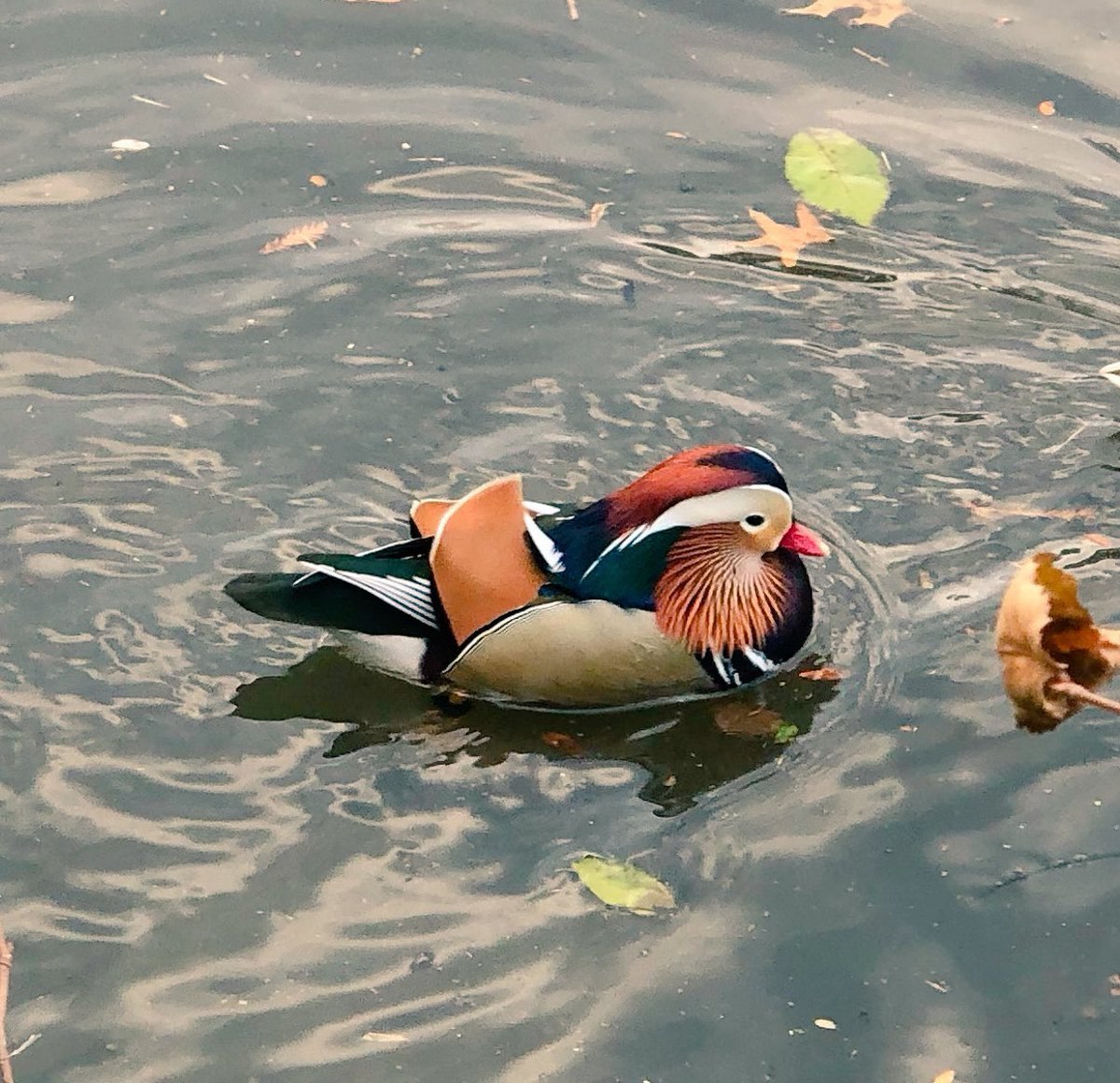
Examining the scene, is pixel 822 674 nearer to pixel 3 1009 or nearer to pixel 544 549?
pixel 544 549

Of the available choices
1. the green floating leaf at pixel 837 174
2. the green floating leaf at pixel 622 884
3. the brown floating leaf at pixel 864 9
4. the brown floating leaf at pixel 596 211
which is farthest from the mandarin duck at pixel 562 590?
the brown floating leaf at pixel 864 9

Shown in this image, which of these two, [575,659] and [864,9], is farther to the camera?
[864,9]

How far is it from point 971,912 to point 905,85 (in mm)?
4232

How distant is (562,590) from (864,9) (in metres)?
4.10

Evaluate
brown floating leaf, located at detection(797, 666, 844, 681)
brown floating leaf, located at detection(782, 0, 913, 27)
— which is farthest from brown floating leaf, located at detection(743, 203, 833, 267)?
brown floating leaf, located at detection(797, 666, 844, 681)

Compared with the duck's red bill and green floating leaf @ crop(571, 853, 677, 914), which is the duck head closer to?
the duck's red bill

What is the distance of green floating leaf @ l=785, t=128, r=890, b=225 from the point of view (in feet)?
22.0

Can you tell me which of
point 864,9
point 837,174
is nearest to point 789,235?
point 837,174

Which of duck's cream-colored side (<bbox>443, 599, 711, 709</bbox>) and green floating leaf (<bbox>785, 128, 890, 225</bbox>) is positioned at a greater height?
green floating leaf (<bbox>785, 128, 890, 225</bbox>)

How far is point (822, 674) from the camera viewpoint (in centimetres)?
487

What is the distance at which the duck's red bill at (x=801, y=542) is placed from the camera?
4.77m

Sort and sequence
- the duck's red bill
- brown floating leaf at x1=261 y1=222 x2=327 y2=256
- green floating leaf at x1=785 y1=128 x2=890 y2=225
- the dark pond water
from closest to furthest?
the dark pond water < the duck's red bill < brown floating leaf at x1=261 y1=222 x2=327 y2=256 < green floating leaf at x1=785 y1=128 x2=890 y2=225

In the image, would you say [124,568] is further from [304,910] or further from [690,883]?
[690,883]

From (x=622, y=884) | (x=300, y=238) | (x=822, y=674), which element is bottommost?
(x=622, y=884)
